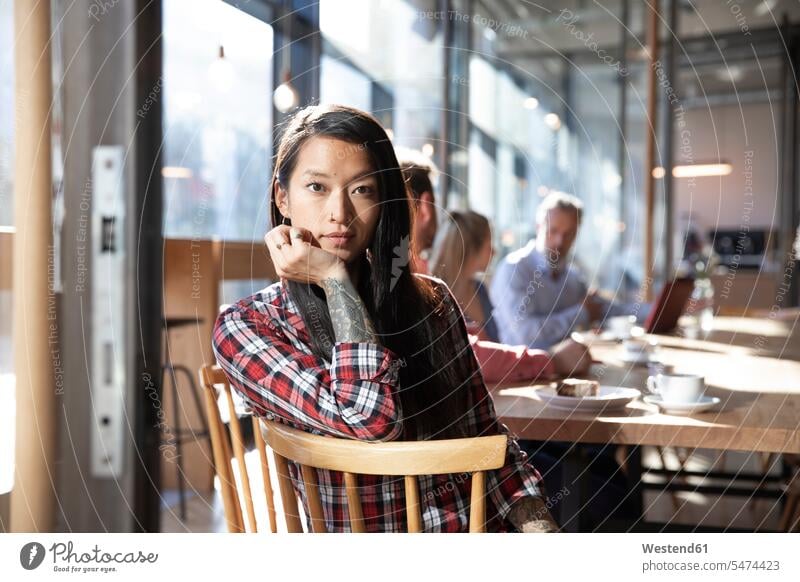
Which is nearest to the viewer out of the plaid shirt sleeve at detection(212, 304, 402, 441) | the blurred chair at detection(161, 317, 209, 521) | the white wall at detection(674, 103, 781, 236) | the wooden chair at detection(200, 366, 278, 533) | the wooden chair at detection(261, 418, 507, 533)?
the wooden chair at detection(261, 418, 507, 533)

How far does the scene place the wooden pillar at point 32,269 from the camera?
1.10m

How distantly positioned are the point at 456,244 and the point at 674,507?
145 cm

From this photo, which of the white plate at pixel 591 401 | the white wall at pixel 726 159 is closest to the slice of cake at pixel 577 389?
the white plate at pixel 591 401

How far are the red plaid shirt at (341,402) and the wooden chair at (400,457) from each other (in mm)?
49

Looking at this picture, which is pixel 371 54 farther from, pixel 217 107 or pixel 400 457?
pixel 400 457

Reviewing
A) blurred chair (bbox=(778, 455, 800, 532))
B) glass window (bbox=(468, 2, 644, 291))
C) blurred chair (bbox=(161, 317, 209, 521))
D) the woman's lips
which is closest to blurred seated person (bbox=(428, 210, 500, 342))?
the woman's lips

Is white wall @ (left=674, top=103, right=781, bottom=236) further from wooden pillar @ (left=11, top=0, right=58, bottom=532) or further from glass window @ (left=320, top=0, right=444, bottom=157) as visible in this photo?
wooden pillar @ (left=11, top=0, right=58, bottom=532)

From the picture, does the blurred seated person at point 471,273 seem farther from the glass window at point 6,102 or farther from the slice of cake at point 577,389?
the glass window at point 6,102

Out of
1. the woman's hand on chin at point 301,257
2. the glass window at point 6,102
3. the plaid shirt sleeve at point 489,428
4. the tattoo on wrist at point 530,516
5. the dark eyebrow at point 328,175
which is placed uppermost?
the glass window at point 6,102

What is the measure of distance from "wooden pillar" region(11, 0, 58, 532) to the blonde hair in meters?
0.56

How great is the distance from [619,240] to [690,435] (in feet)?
15.7

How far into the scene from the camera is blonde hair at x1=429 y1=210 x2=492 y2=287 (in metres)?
1.18
